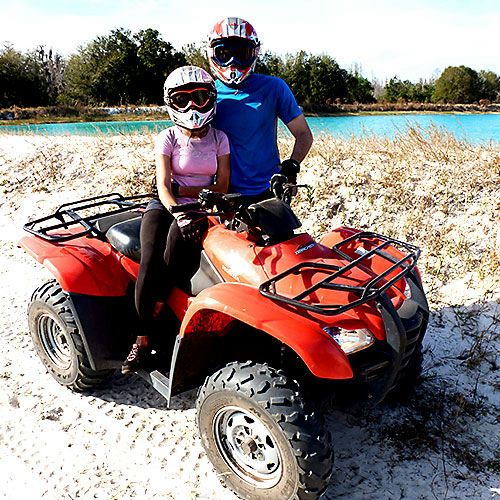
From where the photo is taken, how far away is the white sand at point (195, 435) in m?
2.79

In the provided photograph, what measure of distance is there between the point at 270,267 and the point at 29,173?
7.91m

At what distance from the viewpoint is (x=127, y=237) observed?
3.38m

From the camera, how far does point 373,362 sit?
8.09 feet

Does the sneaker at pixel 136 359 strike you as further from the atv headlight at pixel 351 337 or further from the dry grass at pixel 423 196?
the dry grass at pixel 423 196

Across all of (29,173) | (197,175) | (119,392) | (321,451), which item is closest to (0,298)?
(119,392)

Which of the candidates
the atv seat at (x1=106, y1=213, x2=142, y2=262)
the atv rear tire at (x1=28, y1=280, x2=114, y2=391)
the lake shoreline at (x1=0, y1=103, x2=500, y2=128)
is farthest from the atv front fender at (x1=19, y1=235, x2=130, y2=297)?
the lake shoreline at (x1=0, y1=103, x2=500, y2=128)

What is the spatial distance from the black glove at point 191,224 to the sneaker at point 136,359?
783mm

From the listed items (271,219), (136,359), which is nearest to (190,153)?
(271,219)

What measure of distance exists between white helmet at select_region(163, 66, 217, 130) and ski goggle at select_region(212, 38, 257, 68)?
29cm

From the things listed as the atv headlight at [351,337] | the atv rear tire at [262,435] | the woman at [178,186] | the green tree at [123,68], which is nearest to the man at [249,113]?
the woman at [178,186]

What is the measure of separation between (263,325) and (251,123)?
1723 millimetres

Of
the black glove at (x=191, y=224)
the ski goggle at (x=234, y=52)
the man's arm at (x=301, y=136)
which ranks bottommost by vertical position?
the black glove at (x=191, y=224)

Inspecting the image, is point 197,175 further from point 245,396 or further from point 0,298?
point 0,298

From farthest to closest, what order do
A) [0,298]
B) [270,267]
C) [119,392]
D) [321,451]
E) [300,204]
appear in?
[300,204]
[0,298]
[119,392]
[270,267]
[321,451]
